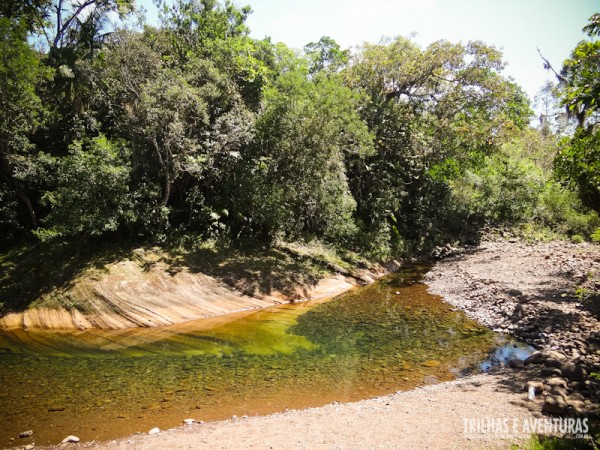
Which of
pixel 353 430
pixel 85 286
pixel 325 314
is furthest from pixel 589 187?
pixel 85 286

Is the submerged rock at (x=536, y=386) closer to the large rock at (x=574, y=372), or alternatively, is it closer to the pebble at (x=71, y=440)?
the large rock at (x=574, y=372)

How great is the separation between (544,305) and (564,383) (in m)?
6.87

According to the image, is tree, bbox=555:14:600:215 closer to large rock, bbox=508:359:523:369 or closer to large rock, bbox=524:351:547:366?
large rock, bbox=524:351:547:366

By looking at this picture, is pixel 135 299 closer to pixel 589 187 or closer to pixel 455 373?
pixel 455 373

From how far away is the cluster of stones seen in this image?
6334 mm

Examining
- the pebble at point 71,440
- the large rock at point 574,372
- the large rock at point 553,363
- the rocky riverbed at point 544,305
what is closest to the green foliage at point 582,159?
the rocky riverbed at point 544,305

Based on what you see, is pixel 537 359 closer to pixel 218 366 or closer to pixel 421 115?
pixel 218 366

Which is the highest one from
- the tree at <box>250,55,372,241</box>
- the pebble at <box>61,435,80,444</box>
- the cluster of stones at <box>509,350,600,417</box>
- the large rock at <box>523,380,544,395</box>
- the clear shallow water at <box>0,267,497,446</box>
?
the tree at <box>250,55,372,241</box>

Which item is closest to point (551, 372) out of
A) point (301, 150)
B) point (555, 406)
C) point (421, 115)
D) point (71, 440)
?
point (555, 406)

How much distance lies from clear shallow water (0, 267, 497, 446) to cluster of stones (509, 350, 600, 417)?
1.94m

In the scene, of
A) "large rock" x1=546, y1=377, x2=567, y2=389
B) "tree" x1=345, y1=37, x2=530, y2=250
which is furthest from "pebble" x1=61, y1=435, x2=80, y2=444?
"tree" x1=345, y1=37, x2=530, y2=250

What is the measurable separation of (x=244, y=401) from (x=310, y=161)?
47.0ft

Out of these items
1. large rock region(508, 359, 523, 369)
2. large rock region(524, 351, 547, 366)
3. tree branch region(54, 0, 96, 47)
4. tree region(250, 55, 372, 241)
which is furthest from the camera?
tree branch region(54, 0, 96, 47)

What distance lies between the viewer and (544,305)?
13219 mm
